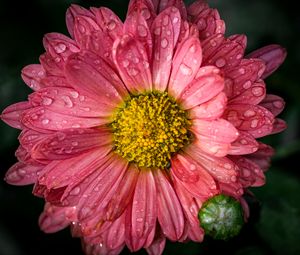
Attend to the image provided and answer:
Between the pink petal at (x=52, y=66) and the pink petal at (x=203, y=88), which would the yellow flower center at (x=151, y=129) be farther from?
the pink petal at (x=52, y=66)

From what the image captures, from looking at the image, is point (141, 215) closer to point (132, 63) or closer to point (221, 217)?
point (221, 217)

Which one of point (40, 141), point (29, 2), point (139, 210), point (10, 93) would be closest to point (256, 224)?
point (139, 210)

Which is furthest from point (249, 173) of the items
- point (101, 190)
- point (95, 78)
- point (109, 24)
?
point (109, 24)

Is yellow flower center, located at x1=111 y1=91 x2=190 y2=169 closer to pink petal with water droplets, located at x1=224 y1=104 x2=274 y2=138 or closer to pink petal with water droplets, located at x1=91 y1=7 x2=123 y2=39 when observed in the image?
pink petal with water droplets, located at x1=224 y1=104 x2=274 y2=138

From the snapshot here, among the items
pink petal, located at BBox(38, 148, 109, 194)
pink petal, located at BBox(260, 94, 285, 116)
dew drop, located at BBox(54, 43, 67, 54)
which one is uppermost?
dew drop, located at BBox(54, 43, 67, 54)

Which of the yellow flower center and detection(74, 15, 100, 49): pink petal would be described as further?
the yellow flower center

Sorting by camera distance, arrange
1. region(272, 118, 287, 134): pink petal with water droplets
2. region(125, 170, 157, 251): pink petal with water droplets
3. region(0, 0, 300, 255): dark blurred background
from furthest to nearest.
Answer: region(0, 0, 300, 255): dark blurred background → region(272, 118, 287, 134): pink petal with water droplets → region(125, 170, 157, 251): pink petal with water droplets

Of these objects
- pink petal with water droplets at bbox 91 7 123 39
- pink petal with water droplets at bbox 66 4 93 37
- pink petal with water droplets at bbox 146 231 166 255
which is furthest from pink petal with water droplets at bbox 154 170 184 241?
pink petal with water droplets at bbox 66 4 93 37
